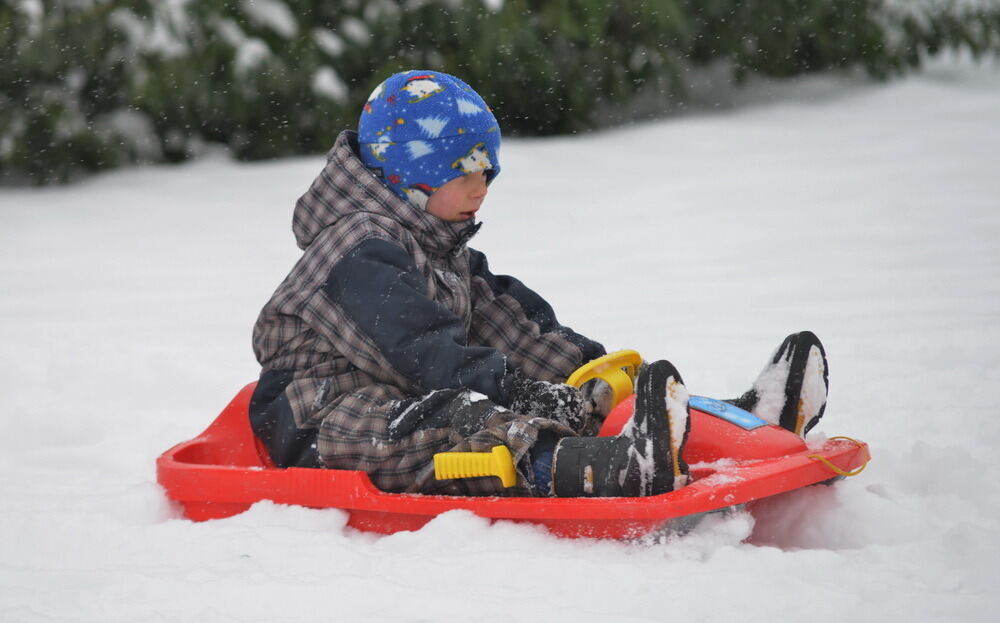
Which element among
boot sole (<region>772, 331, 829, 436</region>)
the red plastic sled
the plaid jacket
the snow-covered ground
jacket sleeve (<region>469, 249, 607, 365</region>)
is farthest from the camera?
jacket sleeve (<region>469, 249, 607, 365</region>)

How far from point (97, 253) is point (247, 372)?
224cm

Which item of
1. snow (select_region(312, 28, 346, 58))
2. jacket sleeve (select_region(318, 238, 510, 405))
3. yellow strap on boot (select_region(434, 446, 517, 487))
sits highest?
snow (select_region(312, 28, 346, 58))

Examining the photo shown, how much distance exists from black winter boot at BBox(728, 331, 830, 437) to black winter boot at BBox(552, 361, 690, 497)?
379 millimetres

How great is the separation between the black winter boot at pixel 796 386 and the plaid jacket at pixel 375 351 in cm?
50

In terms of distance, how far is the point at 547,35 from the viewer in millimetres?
6789

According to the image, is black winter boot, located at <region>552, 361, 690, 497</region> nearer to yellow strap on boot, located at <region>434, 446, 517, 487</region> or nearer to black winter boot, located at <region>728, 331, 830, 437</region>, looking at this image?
yellow strap on boot, located at <region>434, 446, 517, 487</region>

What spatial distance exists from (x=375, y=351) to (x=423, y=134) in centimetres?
50

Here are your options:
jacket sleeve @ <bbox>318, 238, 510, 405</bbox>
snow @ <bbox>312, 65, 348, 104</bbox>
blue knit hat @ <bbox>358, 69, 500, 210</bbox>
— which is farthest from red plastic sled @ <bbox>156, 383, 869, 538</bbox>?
snow @ <bbox>312, 65, 348, 104</bbox>

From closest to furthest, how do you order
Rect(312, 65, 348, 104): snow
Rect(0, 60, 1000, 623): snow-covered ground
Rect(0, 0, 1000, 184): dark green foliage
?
Rect(0, 60, 1000, 623): snow-covered ground < Rect(0, 0, 1000, 184): dark green foliage < Rect(312, 65, 348, 104): snow

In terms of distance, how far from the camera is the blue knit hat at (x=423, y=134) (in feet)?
8.19

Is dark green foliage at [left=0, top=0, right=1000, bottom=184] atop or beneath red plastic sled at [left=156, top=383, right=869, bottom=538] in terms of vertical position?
atop

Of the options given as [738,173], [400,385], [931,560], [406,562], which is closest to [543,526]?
[406,562]

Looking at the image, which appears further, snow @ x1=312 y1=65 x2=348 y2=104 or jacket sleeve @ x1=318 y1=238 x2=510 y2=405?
snow @ x1=312 y1=65 x2=348 y2=104

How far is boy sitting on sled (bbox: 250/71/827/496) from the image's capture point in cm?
218
